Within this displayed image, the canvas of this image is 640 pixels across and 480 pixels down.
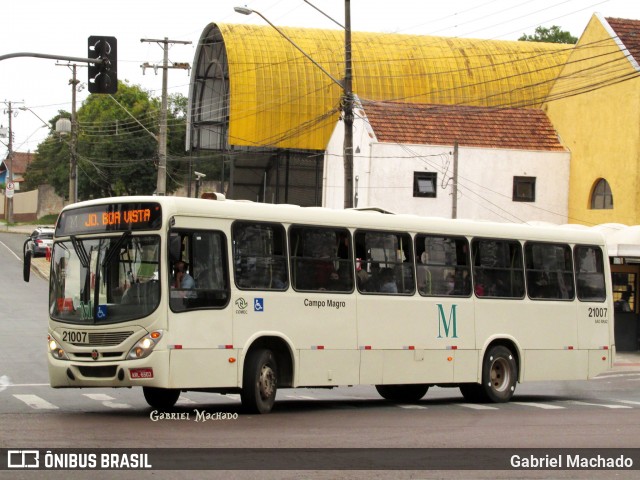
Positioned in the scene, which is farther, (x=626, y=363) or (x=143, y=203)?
(x=626, y=363)

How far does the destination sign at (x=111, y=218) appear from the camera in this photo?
15.3 m

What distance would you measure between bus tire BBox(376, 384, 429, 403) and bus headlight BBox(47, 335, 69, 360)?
21.0ft

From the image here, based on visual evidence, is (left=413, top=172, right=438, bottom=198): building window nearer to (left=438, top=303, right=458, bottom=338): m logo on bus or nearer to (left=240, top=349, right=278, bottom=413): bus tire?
(left=438, top=303, right=458, bottom=338): m logo on bus

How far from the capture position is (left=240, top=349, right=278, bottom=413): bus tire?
627 inches

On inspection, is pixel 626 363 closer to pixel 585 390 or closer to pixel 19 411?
pixel 585 390

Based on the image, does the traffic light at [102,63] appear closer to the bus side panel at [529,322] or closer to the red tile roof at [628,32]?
the bus side panel at [529,322]

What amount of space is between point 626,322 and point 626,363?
3506 millimetres

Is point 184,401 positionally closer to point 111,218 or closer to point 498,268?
point 111,218

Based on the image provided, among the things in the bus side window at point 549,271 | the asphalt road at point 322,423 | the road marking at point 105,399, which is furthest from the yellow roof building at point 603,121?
the road marking at point 105,399

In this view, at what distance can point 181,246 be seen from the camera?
50.4ft

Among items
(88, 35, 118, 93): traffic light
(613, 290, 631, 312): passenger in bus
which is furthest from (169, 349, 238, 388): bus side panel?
(613, 290, 631, 312): passenger in bus

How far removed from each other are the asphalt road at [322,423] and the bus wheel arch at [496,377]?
339 mm

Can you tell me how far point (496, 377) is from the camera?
20062 mm

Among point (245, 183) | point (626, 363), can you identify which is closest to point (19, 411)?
point (626, 363)
